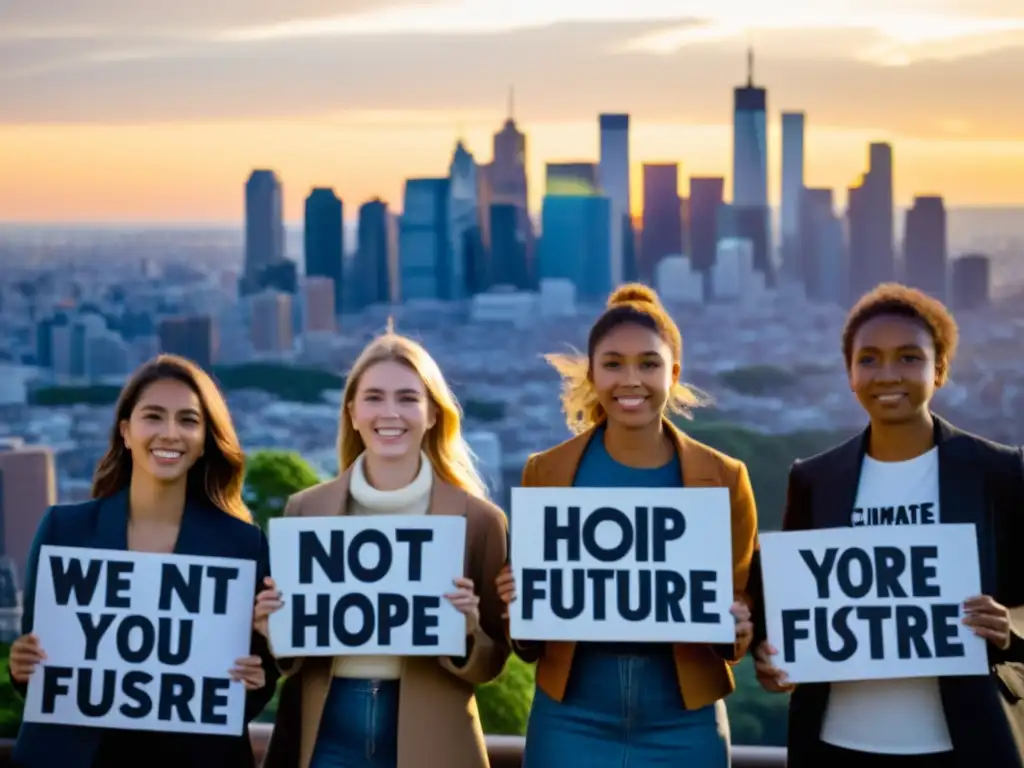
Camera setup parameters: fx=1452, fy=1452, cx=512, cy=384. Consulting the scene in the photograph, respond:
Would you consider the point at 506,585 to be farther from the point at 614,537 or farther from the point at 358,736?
the point at 358,736

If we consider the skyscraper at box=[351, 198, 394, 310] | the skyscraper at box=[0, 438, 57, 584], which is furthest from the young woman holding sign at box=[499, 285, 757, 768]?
the skyscraper at box=[351, 198, 394, 310]

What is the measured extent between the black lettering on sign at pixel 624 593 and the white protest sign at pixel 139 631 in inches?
→ 27.0

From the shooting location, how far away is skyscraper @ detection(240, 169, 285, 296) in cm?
4981

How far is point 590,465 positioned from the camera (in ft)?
11.3

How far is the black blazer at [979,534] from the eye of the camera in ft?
10.4

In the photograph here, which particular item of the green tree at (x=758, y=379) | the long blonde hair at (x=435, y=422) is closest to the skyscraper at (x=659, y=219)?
the green tree at (x=758, y=379)

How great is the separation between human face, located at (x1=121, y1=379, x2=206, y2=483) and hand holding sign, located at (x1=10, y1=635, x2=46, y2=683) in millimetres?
474

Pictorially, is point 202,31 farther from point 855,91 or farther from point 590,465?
point 590,465

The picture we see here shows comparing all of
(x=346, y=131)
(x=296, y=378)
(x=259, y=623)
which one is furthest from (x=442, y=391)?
(x=346, y=131)

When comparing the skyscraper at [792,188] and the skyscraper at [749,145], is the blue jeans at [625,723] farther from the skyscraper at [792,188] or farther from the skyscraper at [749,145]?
the skyscraper at [749,145]

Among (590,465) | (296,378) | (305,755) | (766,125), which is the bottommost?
(305,755)

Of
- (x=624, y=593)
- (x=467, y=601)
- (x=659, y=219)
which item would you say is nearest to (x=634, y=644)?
(x=624, y=593)

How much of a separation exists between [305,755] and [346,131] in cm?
5905

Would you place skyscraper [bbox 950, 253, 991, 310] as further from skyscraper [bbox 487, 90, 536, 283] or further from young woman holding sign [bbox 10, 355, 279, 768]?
young woman holding sign [bbox 10, 355, 279, 768]
